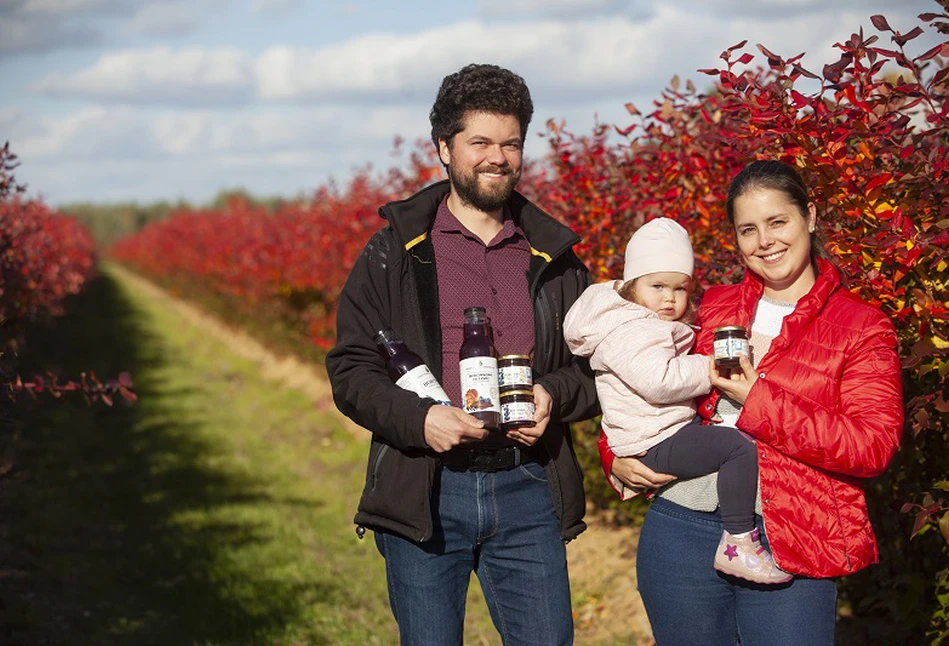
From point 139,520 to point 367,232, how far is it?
4.74 m

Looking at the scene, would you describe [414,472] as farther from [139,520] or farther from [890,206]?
[139,520]

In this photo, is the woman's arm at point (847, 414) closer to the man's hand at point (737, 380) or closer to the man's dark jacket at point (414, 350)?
the man's hand at point (737, 380)

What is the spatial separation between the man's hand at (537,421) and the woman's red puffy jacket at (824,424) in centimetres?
58

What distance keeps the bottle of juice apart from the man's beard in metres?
0.49

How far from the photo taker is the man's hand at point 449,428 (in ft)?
9.69

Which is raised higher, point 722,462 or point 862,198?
point 862,198

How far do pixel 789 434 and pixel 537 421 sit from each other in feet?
2.42

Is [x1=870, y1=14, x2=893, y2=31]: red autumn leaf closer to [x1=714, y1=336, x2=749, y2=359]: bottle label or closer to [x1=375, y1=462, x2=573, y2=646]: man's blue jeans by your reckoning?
[x1=714, y1=336, x2=749, y2=359]: bottle label

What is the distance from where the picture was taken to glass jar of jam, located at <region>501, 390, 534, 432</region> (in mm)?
2979

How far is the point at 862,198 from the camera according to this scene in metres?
3.36

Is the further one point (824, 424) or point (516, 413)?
point (516, 413)

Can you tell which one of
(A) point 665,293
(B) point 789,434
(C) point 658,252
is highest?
(C) point 658,252

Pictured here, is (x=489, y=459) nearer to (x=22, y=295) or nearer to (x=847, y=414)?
(x=847, y=414)

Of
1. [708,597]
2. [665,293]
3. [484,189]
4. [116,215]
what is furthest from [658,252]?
[116,215]
